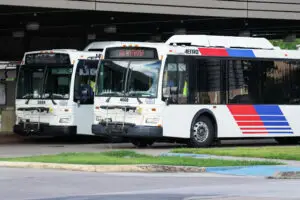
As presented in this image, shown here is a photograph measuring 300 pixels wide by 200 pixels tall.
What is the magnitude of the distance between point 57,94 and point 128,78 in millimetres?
4173

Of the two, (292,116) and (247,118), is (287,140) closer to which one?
(292,116)

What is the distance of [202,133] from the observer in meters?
24.9

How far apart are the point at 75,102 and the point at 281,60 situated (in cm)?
693

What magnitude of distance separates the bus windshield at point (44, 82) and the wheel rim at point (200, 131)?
491 centimetres

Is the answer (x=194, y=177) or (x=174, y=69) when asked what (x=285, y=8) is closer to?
(x=174, y=69)

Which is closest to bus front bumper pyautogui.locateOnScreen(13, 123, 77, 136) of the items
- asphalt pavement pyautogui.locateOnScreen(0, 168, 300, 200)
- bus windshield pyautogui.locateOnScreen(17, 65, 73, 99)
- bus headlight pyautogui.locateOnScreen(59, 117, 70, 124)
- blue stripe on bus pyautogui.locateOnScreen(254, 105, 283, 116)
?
bus headlight pyautogui.locateOnScreen(59, 117, 70, 124)

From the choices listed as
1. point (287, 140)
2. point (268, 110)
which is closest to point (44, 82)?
point (268, 110)

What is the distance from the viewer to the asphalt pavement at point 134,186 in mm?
12492

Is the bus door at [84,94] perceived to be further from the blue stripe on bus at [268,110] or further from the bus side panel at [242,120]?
the blue stripe on bus at [268,110]

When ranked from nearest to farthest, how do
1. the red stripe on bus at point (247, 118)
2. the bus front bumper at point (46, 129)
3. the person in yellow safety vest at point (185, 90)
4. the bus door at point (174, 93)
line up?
the bus door at point (174, 93) < the person in yellow safety vest at point (185, 90) < the red stripe on bus at point (247, 118) < the bus front bumper at point (46, 129)

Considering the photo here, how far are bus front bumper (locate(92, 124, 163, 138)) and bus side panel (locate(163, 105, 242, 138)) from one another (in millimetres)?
330

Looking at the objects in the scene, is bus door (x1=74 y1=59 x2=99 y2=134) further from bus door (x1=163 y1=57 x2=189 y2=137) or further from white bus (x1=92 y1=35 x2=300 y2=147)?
bus door (x1=163 y1=57 x2=189 y2=137)

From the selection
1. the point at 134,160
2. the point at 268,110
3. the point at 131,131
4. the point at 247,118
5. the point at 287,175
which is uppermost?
the point at 268,110

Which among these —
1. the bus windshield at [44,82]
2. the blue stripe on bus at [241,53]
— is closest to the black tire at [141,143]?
the bus windshield at [44,82]
